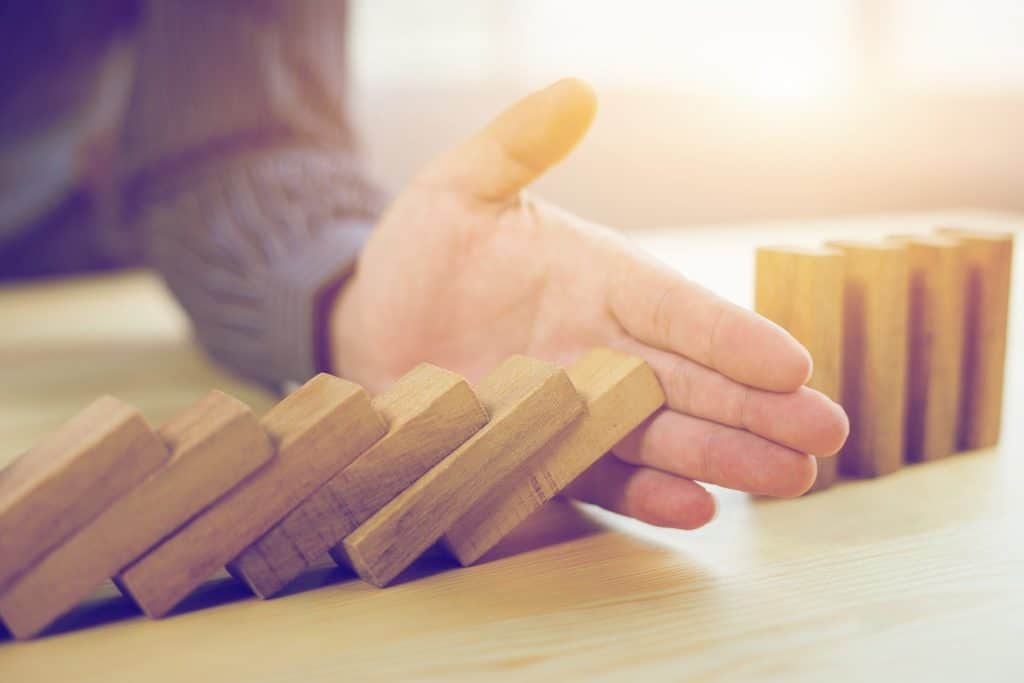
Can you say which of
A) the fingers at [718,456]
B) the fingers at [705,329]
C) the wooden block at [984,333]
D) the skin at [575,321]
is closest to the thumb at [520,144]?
the skin at [575,321]

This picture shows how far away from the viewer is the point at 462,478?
1.95ft

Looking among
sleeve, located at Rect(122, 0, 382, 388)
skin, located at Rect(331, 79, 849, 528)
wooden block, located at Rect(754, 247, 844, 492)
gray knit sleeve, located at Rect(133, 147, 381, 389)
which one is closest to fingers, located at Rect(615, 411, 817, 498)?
skin, located at Rect(331, 79, 849, 528)

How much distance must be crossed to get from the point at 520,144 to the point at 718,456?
0.26 meters

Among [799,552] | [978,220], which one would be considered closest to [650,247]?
[978,220]

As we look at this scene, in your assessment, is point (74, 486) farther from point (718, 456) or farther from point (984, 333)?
point (984, 333)

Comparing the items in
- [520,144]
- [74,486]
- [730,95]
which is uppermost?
[520,144]

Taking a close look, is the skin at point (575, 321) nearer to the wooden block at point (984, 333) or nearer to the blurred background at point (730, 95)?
the wooden block at point (984, 333)

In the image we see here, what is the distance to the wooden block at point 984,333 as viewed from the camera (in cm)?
81

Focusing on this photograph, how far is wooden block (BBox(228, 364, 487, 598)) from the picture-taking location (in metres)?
0.58

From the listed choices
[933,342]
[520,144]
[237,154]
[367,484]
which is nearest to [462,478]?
[367,484]

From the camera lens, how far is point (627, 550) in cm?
65

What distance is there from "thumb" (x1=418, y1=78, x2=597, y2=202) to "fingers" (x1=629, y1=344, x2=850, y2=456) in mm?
175

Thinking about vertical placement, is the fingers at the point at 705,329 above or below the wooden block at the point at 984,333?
above

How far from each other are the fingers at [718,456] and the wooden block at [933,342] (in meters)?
0.23
